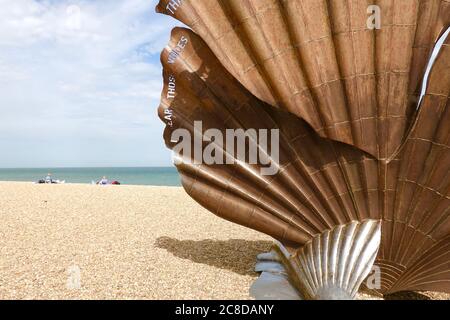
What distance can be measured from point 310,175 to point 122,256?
3203mm

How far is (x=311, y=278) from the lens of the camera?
3672 millimetres

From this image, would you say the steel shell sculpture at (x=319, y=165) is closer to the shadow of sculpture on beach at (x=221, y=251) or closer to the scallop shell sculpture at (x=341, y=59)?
the scallop shell sculpture at (x=341, y=59)

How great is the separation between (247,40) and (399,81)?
1.71 m

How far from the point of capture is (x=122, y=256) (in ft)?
17.8

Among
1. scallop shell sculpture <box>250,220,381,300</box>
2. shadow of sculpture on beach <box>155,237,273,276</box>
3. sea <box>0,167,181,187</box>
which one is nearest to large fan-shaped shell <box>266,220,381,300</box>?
scallop shell sculpture <box>250,220,381,300</box>

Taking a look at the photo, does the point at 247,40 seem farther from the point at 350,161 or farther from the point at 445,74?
the point at 445,74

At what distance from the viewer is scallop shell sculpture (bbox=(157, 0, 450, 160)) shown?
3645 millimetres

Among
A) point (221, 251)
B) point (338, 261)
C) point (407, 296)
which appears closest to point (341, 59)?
point (338, 261)

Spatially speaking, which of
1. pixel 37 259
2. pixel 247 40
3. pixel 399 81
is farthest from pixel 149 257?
pixel 399 81

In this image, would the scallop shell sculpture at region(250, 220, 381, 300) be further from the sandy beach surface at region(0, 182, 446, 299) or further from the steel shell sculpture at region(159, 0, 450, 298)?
the sandy beach surface at region(0, 182, 446, 299)

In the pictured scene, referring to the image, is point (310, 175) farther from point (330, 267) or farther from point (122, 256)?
point (122, 256)

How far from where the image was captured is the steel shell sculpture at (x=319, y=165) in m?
3.59

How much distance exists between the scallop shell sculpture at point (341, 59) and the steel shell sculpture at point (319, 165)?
23 mm

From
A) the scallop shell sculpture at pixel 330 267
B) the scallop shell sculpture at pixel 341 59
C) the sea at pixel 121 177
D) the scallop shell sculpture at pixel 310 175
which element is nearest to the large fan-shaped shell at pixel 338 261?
the scallop shell sculpture at pixel 330 267
